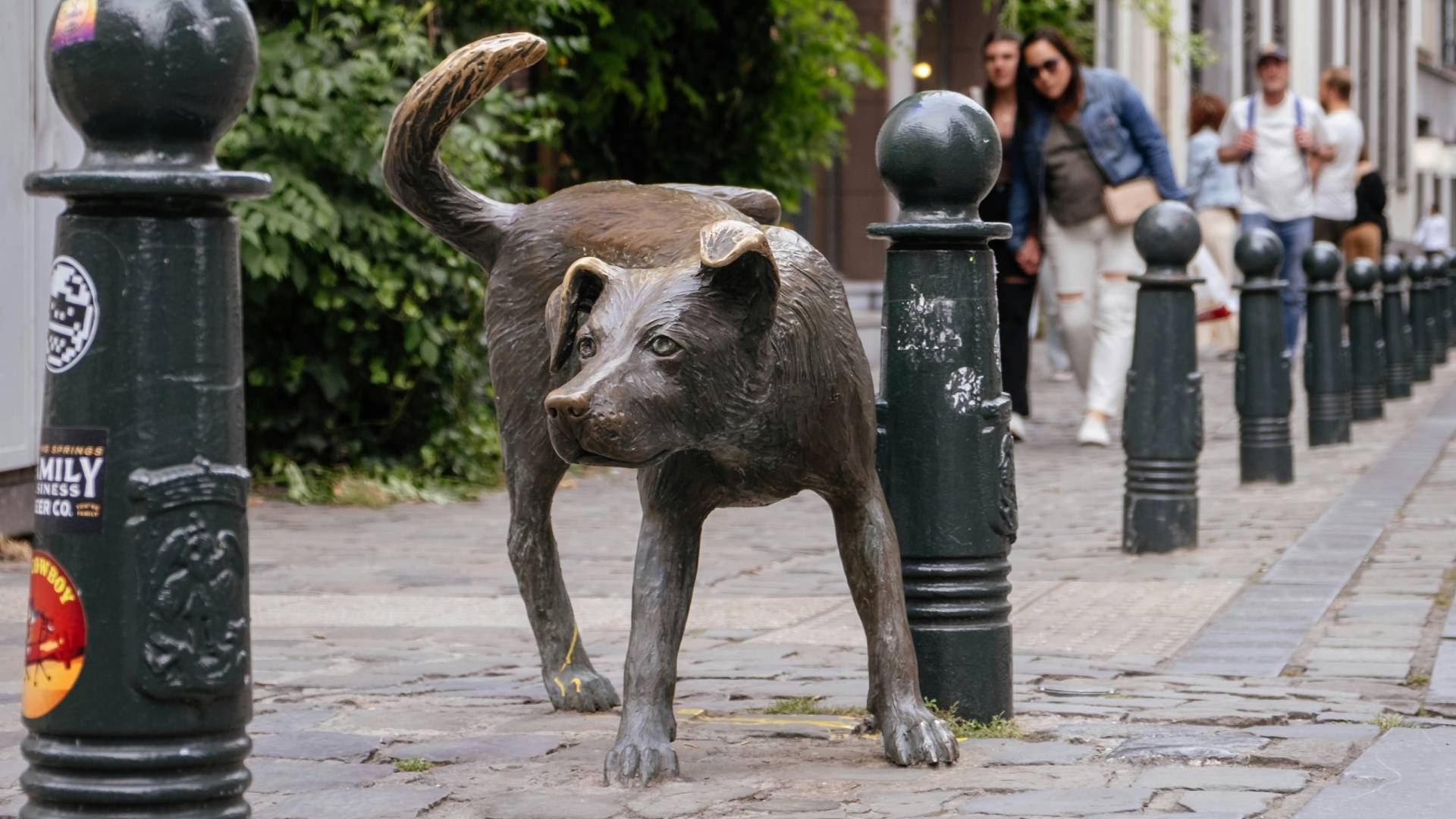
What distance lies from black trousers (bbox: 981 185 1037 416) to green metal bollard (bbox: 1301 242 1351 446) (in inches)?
57.5

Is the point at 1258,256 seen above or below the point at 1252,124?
below

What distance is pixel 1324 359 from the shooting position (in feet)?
34.8

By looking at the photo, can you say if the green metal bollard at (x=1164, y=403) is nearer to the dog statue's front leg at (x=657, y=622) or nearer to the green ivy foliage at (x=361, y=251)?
the green ivy foliage at (x=361, y=251)

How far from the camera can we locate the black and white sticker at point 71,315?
8.32 feet

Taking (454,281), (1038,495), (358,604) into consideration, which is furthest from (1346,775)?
(454,281)

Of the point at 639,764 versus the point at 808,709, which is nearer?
the point at 639,764

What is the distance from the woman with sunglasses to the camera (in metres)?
10.4

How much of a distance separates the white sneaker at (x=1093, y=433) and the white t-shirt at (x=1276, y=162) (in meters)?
4.48

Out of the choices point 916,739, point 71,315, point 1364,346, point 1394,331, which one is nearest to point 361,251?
point 916,739

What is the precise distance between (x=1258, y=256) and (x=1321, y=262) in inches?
78.9

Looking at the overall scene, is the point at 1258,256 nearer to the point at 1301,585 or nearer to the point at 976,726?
the point at 1301,585

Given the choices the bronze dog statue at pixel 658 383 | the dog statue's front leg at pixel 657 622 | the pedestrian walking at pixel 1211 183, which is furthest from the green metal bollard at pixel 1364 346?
the dog statue's front leg at pixel 657 622

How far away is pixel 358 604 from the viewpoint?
19.5 ft

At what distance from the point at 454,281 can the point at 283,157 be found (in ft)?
2.97
